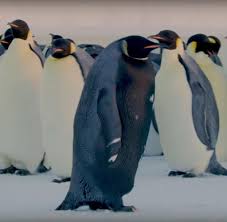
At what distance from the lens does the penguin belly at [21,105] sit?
131 inches

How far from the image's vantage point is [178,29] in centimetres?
432

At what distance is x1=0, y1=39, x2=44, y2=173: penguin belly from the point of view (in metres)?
3.33

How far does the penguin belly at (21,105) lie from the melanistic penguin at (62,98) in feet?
0.68

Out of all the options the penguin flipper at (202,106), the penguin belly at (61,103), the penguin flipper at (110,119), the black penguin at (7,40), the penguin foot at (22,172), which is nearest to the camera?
the penguin flipper at (110,119)

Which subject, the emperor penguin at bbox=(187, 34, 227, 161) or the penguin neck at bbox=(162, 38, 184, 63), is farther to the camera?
the emperor penguin at bbox=(187, 34, 227, 161)

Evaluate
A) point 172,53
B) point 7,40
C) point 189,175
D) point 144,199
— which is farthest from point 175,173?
point 7,40

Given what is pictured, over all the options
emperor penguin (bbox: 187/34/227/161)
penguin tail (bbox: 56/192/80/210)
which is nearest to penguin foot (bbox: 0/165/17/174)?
emperor penguin (bbox: 187/34/227/161)

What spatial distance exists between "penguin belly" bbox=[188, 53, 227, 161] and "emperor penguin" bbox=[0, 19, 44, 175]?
56 centimetres

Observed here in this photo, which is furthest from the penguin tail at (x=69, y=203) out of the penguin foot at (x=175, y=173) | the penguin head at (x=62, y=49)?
the penguin foot at (x=175, y=173)

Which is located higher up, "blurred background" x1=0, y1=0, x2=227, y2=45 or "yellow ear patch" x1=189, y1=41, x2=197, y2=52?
"yellow ear patch" x1=189, y1=41, x2=197, y2=52

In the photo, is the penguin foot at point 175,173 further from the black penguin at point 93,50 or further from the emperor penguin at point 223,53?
the emperor penguin at point 223,53

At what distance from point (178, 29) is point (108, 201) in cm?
189

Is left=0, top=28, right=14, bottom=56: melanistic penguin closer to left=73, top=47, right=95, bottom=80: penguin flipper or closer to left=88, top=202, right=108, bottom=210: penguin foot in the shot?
left=73, top=47, right=95, bottom=80: penguin flipper

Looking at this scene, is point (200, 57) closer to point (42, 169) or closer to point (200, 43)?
point (200, 43)
